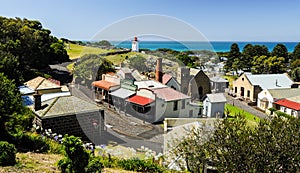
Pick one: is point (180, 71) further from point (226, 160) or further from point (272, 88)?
point (272, 88)

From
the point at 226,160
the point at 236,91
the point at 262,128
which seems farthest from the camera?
the point at 236,91

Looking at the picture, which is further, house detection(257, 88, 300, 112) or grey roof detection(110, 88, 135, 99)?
house detection(257, 88, 300, 112)

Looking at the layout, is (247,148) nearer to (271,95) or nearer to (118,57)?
(118,57)

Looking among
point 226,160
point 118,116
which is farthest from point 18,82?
point 226,160

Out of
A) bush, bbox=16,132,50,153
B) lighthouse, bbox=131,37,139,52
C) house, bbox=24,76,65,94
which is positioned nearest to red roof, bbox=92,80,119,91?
lighthouse, bbox=131,37,139,52

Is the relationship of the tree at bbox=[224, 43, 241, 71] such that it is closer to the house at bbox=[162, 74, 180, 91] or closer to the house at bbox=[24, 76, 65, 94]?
the house at bbox=[24, 76, 65, 94]

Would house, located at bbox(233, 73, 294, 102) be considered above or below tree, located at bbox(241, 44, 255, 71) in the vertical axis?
below

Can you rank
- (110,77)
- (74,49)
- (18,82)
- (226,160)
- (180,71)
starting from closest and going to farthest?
(226,160) < (180,71) < (110,77) < (18,82) < (74,49)
